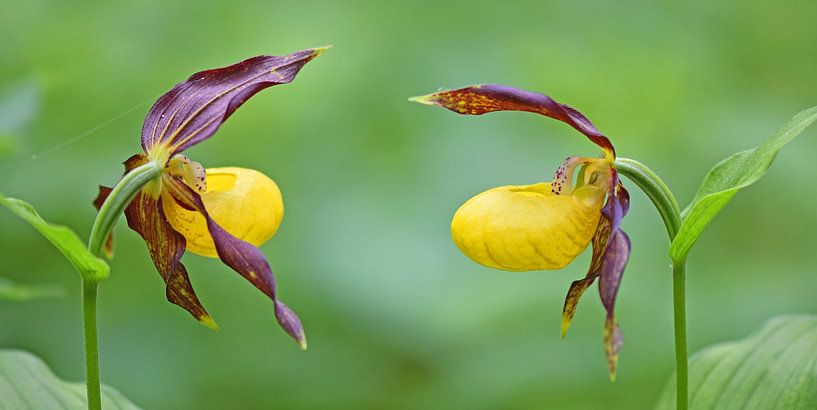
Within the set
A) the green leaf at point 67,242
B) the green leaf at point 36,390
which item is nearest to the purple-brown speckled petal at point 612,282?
the green leaf at point 67,242

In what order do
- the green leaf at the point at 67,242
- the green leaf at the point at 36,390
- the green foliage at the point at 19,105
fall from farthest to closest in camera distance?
the green foliage at the point at 19,105
the green leaf at the point at 36,390
the green leaf at the point at 67,242

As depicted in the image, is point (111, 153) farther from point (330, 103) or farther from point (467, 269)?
point (467, 269)

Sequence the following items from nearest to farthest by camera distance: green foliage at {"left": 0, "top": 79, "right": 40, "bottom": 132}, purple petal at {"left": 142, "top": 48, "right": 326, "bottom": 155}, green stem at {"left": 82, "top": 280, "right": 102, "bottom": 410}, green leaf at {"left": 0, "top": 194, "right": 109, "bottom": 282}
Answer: green leaf at {"left": 0, "top": 194, "right": 109, "bottom": 282} → green stem at {"left": 82, "top": 280, "right": 102, "bottom": 410} → purple petal at {"left": 142, "top": 48, "right": 326, "bottom": 155} → green foliage at {"left": 0, "top": 79, "right": 40, "bottom": 132}

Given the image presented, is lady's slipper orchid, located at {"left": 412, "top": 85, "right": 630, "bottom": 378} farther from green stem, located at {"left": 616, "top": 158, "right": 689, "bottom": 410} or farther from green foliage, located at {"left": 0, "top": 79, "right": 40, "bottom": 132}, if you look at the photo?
green foliage, located at {"left": 0, "top": 79, "right": 40, "bottom": 132}

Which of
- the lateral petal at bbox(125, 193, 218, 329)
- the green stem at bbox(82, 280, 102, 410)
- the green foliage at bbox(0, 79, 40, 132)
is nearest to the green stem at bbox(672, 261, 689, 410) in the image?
the lateral petal at bbox(125, 193, 218, 329)

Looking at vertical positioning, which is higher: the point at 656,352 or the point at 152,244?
the point at 152,244

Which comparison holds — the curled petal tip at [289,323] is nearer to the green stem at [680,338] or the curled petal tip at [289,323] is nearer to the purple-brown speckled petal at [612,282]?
the purple-brown speckled petal at [612,282]

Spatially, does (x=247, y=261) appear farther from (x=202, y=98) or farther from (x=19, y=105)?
(x=19, y=105)

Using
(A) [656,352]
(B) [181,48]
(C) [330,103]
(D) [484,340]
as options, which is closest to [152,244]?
(D) [484,340]
